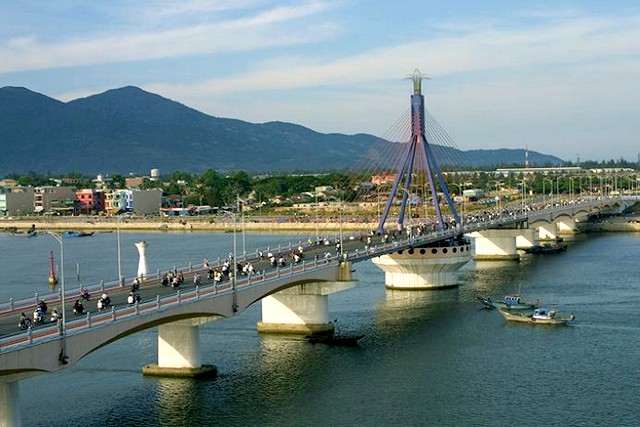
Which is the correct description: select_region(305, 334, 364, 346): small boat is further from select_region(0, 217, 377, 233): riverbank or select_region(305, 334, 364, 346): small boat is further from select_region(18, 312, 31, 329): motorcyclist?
select_region(0, 217, 377, 233): riverbank

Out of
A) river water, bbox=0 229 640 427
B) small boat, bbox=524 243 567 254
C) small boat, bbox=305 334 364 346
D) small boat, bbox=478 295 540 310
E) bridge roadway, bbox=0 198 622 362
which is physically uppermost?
bridge roadway, bbox=0 198 622 362

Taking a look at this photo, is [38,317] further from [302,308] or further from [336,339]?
[302,308]

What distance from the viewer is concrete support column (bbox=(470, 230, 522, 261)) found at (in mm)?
100000

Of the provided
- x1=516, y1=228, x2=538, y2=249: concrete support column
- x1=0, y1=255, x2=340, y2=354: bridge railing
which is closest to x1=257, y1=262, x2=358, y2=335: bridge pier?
x1=0, y1=255, x2=340, y2=354: bridge railing

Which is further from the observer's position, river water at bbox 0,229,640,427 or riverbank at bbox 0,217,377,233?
riverbank at bbox 0,217,377,233

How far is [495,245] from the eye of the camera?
10050 centimetres

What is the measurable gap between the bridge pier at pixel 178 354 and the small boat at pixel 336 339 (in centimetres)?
972

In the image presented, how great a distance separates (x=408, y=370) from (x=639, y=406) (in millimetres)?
11146

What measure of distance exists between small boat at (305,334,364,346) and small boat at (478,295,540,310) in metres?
13.6

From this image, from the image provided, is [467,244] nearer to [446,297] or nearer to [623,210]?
[446,297]

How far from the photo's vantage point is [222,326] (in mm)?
59094

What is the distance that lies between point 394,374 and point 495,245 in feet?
181

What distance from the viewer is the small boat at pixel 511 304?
6397cm

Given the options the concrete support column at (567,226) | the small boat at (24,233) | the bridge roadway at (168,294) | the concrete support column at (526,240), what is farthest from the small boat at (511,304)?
the small boat at (24,233)
